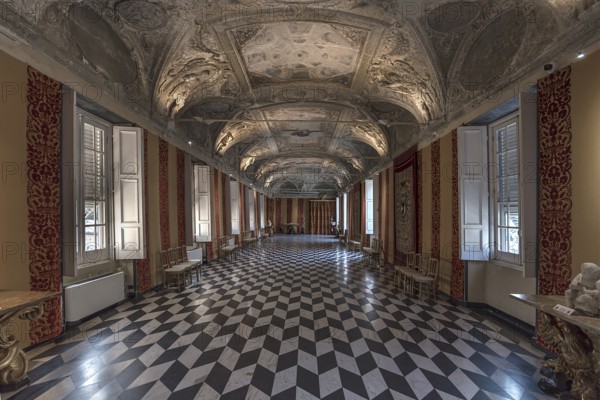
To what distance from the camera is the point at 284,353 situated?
3.21m

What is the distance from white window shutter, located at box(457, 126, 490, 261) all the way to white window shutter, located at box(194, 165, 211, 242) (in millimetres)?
7751

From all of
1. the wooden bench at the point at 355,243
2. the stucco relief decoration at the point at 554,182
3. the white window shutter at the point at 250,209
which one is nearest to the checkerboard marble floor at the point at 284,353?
the stucco relief decoration at the point at 554,182

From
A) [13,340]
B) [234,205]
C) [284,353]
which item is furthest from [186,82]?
[234,205]

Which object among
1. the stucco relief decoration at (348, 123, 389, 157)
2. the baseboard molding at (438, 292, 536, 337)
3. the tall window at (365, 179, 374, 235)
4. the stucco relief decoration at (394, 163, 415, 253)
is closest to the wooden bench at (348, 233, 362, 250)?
the tall window at (365, 179, 374, 235)

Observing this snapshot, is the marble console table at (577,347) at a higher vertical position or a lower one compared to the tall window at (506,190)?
lower

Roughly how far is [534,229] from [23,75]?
711cm

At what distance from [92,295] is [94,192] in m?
1.94

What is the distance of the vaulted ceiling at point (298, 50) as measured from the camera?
336 centimetres

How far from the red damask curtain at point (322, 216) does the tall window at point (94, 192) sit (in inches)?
873

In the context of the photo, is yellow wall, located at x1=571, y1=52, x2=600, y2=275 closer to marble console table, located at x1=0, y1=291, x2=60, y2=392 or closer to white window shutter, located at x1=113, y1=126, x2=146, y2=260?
marble console table, located at x1=0, y1=291, x2=60, y2=392

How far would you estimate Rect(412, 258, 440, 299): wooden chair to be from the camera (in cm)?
532

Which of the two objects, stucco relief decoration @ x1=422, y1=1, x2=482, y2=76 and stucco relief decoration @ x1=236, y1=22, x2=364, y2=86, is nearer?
stucco relief decoration @ x1=422, y1=1, x2=482, y2=76

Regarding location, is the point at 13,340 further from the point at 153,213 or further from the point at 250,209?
the point at 250,209

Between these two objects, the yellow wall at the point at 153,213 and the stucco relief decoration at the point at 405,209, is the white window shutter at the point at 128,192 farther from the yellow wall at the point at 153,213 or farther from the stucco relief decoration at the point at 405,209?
the stucco relief decoration at the point at 405,209
